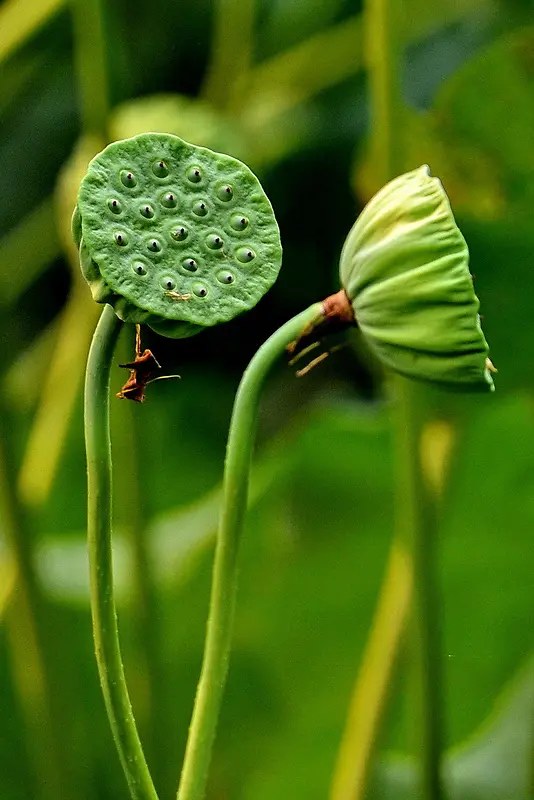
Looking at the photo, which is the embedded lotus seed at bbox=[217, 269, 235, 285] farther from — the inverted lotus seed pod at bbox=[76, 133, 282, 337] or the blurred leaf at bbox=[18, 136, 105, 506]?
the blurred leaf at bbox=[18, 136, 105, 506]

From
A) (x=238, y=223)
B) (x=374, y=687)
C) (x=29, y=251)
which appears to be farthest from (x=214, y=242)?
(x=29, y=251)

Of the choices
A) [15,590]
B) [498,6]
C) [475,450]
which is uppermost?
[498,6]

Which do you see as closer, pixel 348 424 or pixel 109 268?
pixel 109 268

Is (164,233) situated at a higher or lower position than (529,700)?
higher

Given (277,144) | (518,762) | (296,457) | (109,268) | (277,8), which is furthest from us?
(277,8)

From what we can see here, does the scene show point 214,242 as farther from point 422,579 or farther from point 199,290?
point 422,579

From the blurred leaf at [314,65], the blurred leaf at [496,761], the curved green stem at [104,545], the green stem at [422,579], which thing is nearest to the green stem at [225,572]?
the curved green stem at [104,545]

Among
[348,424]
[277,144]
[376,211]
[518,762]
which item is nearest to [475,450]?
[348,424]

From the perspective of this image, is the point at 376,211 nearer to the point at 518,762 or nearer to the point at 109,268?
the point at 109,268
